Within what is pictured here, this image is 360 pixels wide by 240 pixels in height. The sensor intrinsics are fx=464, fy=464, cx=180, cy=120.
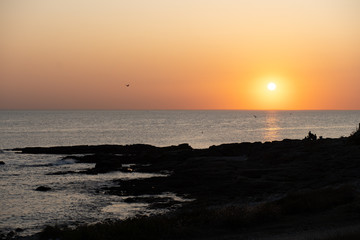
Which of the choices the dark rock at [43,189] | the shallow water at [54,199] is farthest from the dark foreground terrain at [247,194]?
the dark rock at [43,189]

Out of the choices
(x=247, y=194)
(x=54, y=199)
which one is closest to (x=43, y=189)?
(x=54, y=199)

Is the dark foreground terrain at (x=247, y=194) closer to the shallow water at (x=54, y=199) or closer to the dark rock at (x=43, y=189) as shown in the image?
the shallow water at (x=54, y=199)

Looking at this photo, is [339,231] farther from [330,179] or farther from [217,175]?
[217,175]

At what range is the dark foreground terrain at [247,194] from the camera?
1930cm

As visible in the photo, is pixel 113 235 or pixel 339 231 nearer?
pixel 339 231

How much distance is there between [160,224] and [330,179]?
1883 centimetres

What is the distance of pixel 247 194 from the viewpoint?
3272 cm

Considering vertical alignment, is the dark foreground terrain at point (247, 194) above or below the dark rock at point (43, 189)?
above

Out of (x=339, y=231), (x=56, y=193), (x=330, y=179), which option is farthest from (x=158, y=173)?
(x=339, y=231)

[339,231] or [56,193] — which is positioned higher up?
[339,231]

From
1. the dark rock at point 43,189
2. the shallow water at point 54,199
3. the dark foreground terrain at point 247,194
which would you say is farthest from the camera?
the dark rock at point 43,189

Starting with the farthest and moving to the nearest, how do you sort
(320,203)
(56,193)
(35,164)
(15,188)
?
(35,164) < (15,188) < (56,193) < (320,203)

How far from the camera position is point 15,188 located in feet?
135

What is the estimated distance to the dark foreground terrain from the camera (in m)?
19.3
